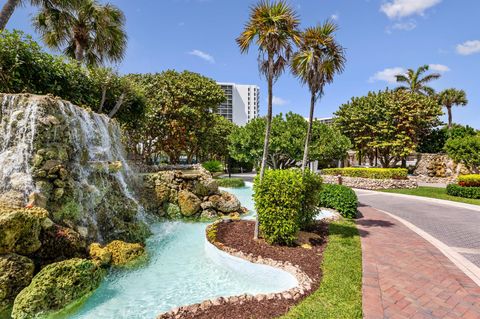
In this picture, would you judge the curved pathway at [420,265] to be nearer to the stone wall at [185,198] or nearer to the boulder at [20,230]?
the stone wall at [185,198]

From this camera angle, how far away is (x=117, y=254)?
736 centimetres

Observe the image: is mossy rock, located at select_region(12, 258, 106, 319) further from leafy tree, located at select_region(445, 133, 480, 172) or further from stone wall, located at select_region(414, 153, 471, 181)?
stone wall, located at select_region(414, 153, 471, 181)

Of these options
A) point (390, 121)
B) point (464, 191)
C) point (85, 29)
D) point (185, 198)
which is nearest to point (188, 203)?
point (185, 198)

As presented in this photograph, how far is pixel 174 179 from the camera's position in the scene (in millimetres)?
14359

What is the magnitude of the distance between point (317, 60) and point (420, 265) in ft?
21.7

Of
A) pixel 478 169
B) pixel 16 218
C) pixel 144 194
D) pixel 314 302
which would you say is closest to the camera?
pixel 314 302

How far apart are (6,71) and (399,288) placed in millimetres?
14896

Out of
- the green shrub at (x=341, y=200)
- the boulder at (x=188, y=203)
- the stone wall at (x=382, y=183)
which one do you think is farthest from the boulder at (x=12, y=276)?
the stone wall at (x=382, y=183)

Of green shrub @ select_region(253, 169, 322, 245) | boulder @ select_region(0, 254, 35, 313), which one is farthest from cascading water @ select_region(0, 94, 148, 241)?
green shrub @ select_region(253, 169, 322, 245)

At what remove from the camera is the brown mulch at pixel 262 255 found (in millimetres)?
4457

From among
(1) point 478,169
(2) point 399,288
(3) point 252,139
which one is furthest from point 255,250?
(1) point 478,169

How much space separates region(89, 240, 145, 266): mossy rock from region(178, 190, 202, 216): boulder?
5.54 meters

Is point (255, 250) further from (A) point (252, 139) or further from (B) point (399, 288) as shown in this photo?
(A) point (252, 139)

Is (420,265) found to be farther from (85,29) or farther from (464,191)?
(85,29)
